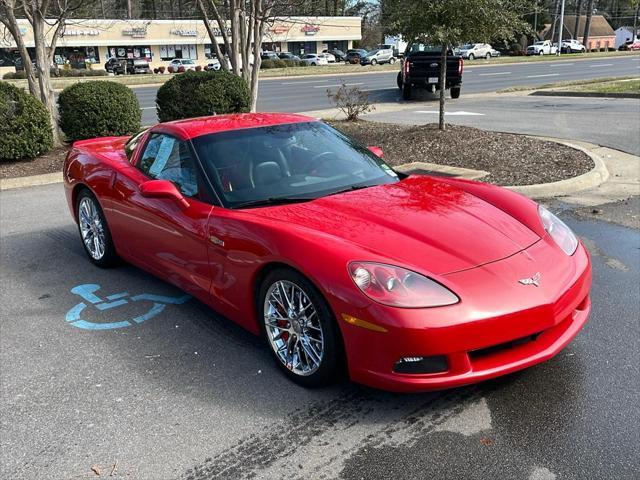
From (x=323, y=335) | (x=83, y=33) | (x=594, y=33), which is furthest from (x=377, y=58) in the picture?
(x=323, y=335)

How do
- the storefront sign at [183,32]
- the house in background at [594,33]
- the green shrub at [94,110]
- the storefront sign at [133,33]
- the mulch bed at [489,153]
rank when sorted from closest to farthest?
the mulch bed at [489,153] → the green shrub at [94,110] → the storefront sign at [133,33] → the storefront sign at [183,32] → the house in background at [594,33]

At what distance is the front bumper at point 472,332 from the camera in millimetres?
2807

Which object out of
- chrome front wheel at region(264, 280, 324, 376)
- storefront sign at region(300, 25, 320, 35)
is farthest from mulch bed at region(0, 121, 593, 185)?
storefront sign at region(300, 25, 320, 35)

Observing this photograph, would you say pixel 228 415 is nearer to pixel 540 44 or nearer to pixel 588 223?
pixel 588 223

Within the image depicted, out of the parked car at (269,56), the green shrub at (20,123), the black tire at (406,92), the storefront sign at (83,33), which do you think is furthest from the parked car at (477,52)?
the green shrub at (20,123)

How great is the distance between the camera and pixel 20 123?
32.7ft

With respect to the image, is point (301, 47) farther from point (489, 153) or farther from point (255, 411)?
point (255, 411)

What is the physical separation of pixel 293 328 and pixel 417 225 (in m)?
0.90

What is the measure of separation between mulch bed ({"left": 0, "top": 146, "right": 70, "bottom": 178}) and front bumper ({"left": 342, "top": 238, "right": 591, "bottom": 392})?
27.9ft

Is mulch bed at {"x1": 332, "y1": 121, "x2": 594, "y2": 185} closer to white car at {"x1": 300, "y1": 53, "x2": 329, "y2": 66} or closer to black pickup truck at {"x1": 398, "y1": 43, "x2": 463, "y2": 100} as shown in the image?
black pickup truck at {"x1": 398, "y1": 43, "x2": 463, "y2": 100}

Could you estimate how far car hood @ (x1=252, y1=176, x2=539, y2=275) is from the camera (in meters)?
3.13

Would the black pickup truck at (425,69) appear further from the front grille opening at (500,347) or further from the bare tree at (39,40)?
the front grille opening at (500,347)

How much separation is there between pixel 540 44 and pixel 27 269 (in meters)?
72.6

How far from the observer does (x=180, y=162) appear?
428 cm
